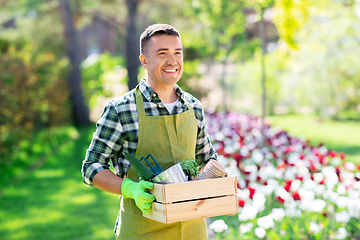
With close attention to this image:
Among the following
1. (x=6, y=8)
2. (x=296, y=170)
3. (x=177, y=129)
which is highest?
(x=6, y=8)

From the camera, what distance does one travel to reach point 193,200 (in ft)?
5.10

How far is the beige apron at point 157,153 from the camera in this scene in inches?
68.3

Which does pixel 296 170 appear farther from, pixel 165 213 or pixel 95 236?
pixel 165 213

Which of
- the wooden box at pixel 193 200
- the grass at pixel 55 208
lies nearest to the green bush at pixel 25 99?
the grass at pixel 55 208

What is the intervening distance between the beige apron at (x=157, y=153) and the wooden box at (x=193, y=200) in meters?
0.15

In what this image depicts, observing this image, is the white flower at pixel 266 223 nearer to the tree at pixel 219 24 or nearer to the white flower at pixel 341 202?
the white flower at pixel 341 202

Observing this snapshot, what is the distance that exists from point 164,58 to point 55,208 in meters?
3.76

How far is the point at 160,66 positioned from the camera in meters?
1.73

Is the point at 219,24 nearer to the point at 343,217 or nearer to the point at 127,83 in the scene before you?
the point at 127,83

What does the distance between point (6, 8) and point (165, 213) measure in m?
13.2

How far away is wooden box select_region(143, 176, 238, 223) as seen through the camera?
58.1 inches

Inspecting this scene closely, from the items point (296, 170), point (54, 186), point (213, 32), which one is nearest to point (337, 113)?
point (213, 32)

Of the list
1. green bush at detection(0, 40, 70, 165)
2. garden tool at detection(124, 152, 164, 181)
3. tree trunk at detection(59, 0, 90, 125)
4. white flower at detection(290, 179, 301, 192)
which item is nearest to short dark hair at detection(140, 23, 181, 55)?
garden tool at detection(124, 152, 164, 181)

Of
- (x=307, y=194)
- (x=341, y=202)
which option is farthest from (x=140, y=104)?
(x=341, y=202)
